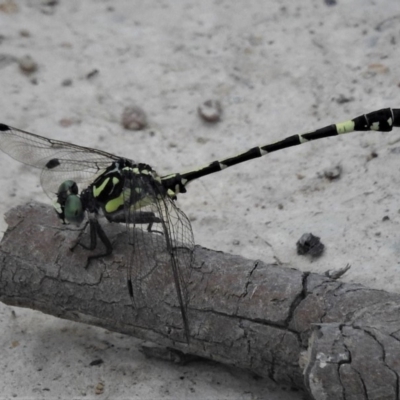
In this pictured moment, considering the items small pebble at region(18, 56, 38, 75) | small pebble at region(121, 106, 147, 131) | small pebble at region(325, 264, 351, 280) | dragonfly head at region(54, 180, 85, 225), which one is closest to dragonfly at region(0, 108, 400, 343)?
dragonfly head at region(54, 180, 85, 225)

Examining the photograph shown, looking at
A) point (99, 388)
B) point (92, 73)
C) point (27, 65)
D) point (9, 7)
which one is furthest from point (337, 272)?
point (9, 7)

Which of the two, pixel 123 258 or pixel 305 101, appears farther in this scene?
pixel 305 101

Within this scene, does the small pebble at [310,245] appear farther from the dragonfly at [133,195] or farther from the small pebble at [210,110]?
the small pebble at [210,110]

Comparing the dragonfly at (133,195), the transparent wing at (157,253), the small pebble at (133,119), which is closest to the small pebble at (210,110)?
the small pebble at (133,119)

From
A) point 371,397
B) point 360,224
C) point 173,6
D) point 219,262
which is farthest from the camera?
point 173,6

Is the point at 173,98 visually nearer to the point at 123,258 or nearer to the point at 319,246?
the point at 319,246

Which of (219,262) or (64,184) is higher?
(64,184)

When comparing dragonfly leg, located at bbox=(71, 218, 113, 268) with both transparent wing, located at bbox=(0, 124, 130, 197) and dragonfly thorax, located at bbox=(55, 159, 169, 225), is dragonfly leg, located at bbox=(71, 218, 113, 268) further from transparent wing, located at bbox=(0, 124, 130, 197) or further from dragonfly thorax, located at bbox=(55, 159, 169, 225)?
transparent wing, located at bbox=(0, 124, 130, 197)

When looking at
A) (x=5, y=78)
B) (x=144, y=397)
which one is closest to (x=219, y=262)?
(x=144, y=397)
